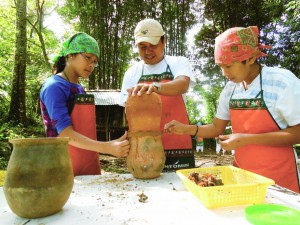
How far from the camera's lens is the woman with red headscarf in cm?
184

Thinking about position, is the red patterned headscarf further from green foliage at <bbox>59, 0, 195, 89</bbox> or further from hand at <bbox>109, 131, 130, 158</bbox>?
green foliage at <bbox>59, 0, 195, 89</bbox>

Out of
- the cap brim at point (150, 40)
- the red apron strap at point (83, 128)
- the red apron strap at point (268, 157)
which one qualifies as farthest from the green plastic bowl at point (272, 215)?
the cap brim at point (150, 40)

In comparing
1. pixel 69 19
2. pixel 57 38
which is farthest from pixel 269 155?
pixel 57 38

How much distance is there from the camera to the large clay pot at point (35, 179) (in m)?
1.10

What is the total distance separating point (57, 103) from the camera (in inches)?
73.8

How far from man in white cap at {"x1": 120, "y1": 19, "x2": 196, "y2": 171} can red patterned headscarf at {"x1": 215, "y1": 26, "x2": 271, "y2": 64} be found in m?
0.41

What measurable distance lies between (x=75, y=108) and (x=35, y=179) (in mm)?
990

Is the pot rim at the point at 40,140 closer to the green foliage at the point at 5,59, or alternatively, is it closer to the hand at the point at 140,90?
the hand at the point at 140,90

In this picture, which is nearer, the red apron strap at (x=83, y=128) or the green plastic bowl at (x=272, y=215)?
the green plastic bowl at (x=272, y=215)

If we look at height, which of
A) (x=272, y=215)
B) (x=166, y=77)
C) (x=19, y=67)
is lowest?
(x=272, y=215)

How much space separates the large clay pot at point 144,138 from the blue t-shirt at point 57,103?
467 millimetres

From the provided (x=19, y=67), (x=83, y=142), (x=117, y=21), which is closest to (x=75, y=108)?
(x=83, y=142)

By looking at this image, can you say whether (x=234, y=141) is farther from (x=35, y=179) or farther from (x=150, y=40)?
(x=35, y=179)

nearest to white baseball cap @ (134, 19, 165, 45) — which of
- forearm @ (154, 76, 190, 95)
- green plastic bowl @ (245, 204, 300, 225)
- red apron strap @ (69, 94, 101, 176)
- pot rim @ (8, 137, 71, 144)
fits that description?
forearm @ (154, 76, 190, 95)
